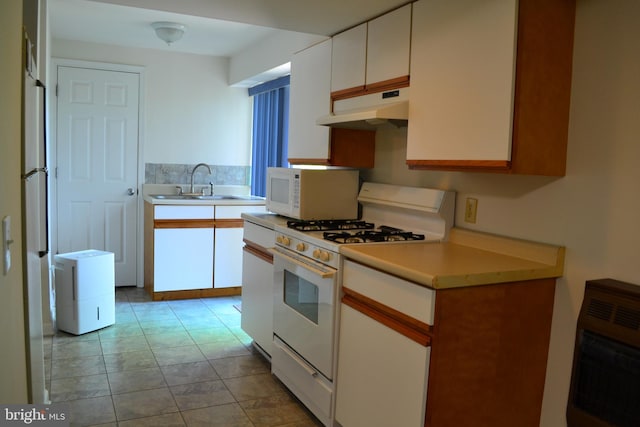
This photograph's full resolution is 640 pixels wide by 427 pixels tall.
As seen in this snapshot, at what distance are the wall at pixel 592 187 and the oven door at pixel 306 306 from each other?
0.90m

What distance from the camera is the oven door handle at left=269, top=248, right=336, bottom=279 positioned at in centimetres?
238

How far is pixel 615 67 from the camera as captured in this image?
1.84 metres

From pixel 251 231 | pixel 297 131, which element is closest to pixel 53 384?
pixel 251 231

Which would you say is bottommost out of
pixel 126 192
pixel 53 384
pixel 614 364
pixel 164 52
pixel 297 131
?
pixel 53 384

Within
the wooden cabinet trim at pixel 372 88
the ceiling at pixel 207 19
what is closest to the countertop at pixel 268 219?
the wooden cabinet trim at pixel 372 88

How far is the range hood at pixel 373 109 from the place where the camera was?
2408 mm

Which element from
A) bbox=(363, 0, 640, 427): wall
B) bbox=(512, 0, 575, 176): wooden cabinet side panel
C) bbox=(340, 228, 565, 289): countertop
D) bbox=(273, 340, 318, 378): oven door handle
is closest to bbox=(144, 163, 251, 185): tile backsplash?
bbox=(273, 340, 318, 378): oven door handle

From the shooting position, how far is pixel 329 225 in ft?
9.77

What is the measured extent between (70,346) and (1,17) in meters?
2.87

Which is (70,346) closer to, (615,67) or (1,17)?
(1,17)

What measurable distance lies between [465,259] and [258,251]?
1632mm

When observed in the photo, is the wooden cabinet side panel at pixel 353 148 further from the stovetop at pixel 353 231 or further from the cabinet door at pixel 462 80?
the cabinet door at pixel 462 80

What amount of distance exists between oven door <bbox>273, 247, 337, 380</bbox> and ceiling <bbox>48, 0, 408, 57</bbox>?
130 cm

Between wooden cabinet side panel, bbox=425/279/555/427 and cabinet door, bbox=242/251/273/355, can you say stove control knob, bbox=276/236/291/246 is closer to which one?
cabinet door, bbox=242/251/273/355
